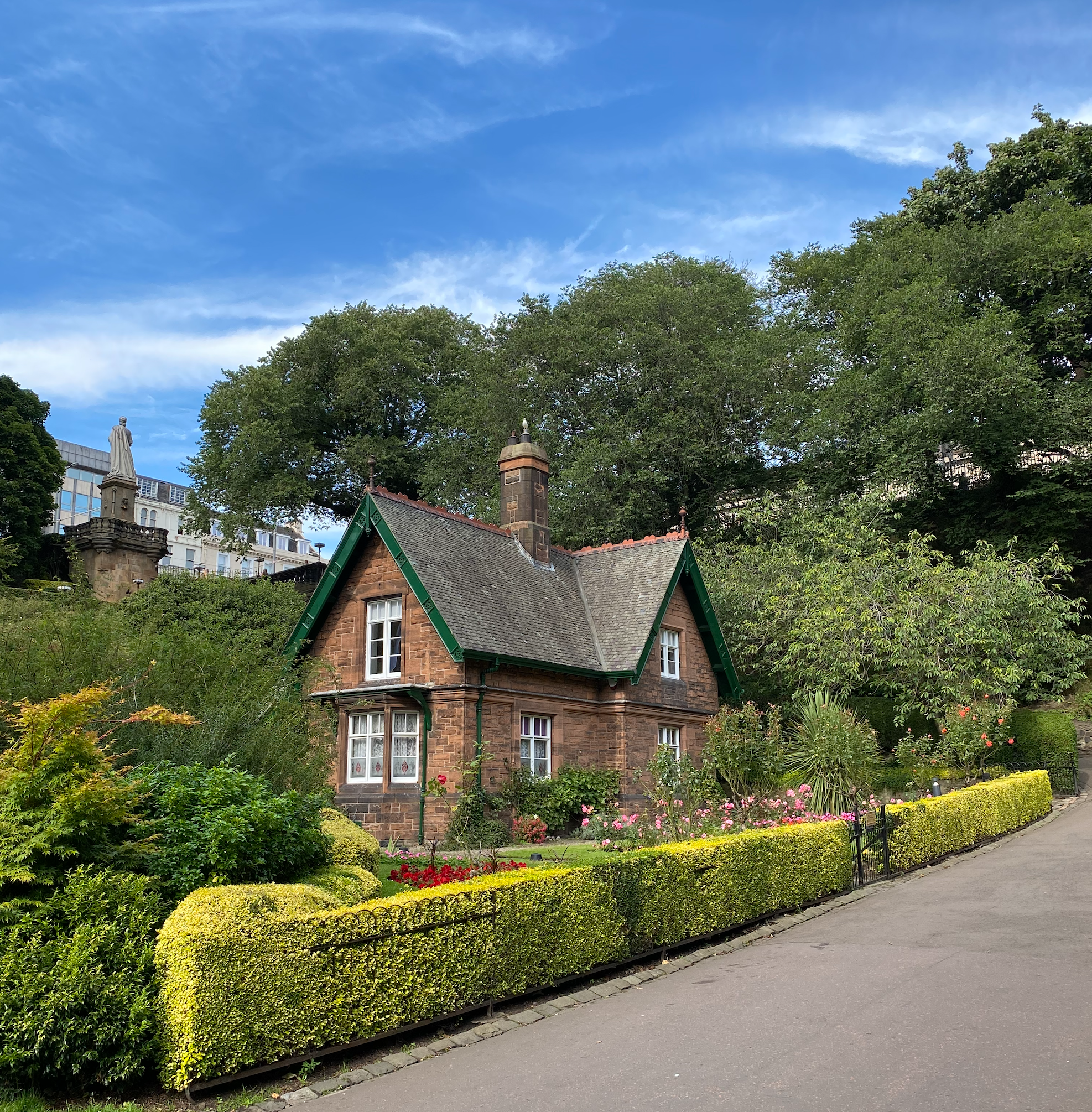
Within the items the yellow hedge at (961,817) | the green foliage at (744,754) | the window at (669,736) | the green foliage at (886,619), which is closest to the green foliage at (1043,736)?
the green foliage at (886,619)

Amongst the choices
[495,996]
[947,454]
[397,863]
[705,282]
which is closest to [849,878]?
[397,863]

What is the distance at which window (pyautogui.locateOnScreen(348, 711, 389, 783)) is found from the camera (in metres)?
20.1

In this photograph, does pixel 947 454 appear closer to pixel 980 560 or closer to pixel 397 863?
pixel 980 560

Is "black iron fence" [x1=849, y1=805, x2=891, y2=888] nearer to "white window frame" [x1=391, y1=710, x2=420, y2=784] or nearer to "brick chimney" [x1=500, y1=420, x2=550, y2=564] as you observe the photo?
"white window frame" [x1=391, y1=710, x2=420, y2=784]

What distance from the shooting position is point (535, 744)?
67.5 ft

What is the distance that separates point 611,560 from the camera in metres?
25.5

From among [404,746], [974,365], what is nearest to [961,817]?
[404,746]

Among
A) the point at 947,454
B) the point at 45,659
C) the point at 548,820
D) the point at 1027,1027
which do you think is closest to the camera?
the point at 1027,1027

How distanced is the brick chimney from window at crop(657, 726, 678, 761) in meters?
4.97

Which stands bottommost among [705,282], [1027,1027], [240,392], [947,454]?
[1027,1027]

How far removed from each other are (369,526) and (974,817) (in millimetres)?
12888

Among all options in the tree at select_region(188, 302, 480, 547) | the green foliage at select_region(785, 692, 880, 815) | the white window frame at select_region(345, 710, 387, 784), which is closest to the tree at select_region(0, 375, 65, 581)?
the tree at select_region(188, 302, 480, 547)

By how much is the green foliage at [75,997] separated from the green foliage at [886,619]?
66.8 feet

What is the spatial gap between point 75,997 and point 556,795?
46.1 ft
